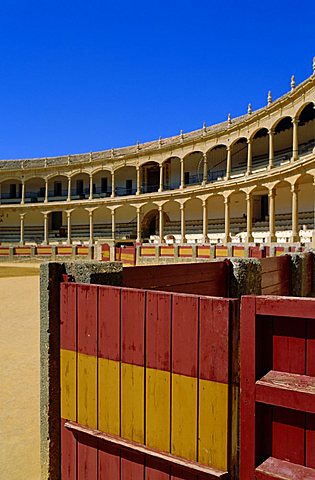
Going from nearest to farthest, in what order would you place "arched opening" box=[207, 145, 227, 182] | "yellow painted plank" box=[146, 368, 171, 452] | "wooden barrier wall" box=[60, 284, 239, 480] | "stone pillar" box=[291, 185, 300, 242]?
"wooden barrier wall" box=[60, 284, 239, 480]
"yellow painted plank" box=[146, 368, 171, 452]
"stone pillar" box=[291, 185, 300, 242]
"arched opening" box=[207, 145, 227, 182]

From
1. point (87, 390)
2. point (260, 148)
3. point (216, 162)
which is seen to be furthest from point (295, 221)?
point (87, 390)

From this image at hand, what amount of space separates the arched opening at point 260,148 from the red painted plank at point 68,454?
1080 inches

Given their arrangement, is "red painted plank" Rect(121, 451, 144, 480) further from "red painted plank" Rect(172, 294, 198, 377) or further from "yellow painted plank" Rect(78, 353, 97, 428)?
"red painted plank" Rect(172, 294, 198, 377)

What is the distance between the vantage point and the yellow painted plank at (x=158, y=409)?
2197 millimetres

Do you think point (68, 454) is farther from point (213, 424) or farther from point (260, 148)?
point (260, 148)

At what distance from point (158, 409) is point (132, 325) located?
480 mm

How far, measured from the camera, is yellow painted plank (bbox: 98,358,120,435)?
241 centimetres

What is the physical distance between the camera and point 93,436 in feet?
8.08

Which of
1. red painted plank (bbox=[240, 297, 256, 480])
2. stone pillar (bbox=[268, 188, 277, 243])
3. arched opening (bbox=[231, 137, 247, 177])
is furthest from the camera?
arched opening (bbox=[231, 137, 247, 177])

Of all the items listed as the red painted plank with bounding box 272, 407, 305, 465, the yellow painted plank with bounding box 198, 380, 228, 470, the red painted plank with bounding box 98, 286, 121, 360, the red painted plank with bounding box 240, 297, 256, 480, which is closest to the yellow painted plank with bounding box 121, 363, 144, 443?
the red painted plank with bounding box 98, 286, 121, 360

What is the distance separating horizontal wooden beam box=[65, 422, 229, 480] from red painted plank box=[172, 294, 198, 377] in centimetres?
45

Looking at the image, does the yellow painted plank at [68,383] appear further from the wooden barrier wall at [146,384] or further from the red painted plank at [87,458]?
the red painted plank at [87,458]

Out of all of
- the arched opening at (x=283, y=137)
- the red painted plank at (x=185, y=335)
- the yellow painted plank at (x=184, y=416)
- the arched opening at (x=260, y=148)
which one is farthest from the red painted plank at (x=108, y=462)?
the arched opening at (x=260, y=148)

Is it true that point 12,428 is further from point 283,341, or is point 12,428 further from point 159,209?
point 159,209
